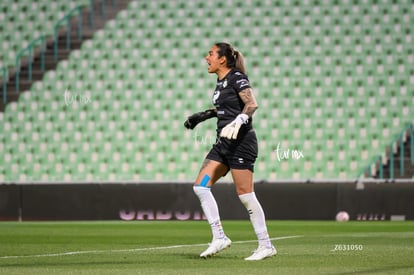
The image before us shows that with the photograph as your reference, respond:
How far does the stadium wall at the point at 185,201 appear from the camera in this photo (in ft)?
60.6

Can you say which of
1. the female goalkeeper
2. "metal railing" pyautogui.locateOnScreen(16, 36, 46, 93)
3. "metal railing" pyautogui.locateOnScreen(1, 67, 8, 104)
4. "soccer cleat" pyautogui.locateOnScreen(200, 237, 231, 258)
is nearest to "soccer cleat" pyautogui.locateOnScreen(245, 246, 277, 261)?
the female goalkeeper

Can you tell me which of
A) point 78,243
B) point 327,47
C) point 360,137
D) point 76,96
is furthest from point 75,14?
point 78,243

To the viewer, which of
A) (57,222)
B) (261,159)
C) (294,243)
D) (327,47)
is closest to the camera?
(294,243)

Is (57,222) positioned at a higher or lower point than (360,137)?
lower

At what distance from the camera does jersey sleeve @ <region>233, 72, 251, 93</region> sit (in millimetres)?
8109

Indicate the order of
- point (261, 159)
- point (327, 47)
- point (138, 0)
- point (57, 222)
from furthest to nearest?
point (138, 0), point (327, 47), point (261, 159), point (57, 222)

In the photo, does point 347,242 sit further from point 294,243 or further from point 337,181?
point 337,181

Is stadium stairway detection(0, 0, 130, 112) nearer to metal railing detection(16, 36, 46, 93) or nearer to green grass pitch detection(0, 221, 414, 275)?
metal railing detection(16, 36, 46, 93)

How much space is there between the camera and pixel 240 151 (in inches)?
320

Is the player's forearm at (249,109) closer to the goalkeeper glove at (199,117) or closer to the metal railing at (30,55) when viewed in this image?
the goalkeeper glove at (199,117)

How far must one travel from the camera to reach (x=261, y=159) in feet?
69.9

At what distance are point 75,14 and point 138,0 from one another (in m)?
1.78

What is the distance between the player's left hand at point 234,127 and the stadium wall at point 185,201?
35.1ft

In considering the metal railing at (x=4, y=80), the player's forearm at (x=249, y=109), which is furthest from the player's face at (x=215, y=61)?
the metal railing at (x=4, y=80)
